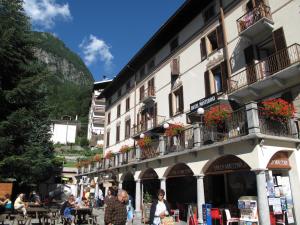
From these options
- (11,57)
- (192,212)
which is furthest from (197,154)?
(11,57)

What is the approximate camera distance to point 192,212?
12.9 metres

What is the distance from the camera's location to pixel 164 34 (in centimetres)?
2219

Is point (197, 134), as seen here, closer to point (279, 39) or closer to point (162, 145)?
point (162, 145)

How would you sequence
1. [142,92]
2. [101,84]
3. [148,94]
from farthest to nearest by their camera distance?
[101,84]
[142,92]
[148,94]

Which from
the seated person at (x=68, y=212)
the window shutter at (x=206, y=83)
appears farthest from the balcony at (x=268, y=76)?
the seated person at (x=68, y=212)

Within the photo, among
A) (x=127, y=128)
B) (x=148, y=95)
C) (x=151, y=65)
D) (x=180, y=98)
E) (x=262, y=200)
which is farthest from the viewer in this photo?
(x=127, y=128)

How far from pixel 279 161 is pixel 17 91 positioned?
1336 cm

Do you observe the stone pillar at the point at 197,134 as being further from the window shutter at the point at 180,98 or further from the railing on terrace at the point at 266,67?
the window shutter at the point at 180,98

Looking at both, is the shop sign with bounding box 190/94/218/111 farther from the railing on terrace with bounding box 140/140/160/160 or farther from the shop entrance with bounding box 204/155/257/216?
the railing on terrace with bounding box 140/140/160/160

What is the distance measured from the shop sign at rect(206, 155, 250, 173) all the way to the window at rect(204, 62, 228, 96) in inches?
178

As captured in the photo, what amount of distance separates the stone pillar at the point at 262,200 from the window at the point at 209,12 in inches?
414

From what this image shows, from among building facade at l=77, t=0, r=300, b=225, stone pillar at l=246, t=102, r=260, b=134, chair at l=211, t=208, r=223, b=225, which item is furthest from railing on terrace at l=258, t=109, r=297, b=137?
chair at l=211, t=208, r=223, b=225

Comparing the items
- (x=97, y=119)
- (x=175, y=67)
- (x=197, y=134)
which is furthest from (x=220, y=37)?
(x=97, y=119)

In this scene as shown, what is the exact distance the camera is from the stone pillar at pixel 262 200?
33.3 feet
